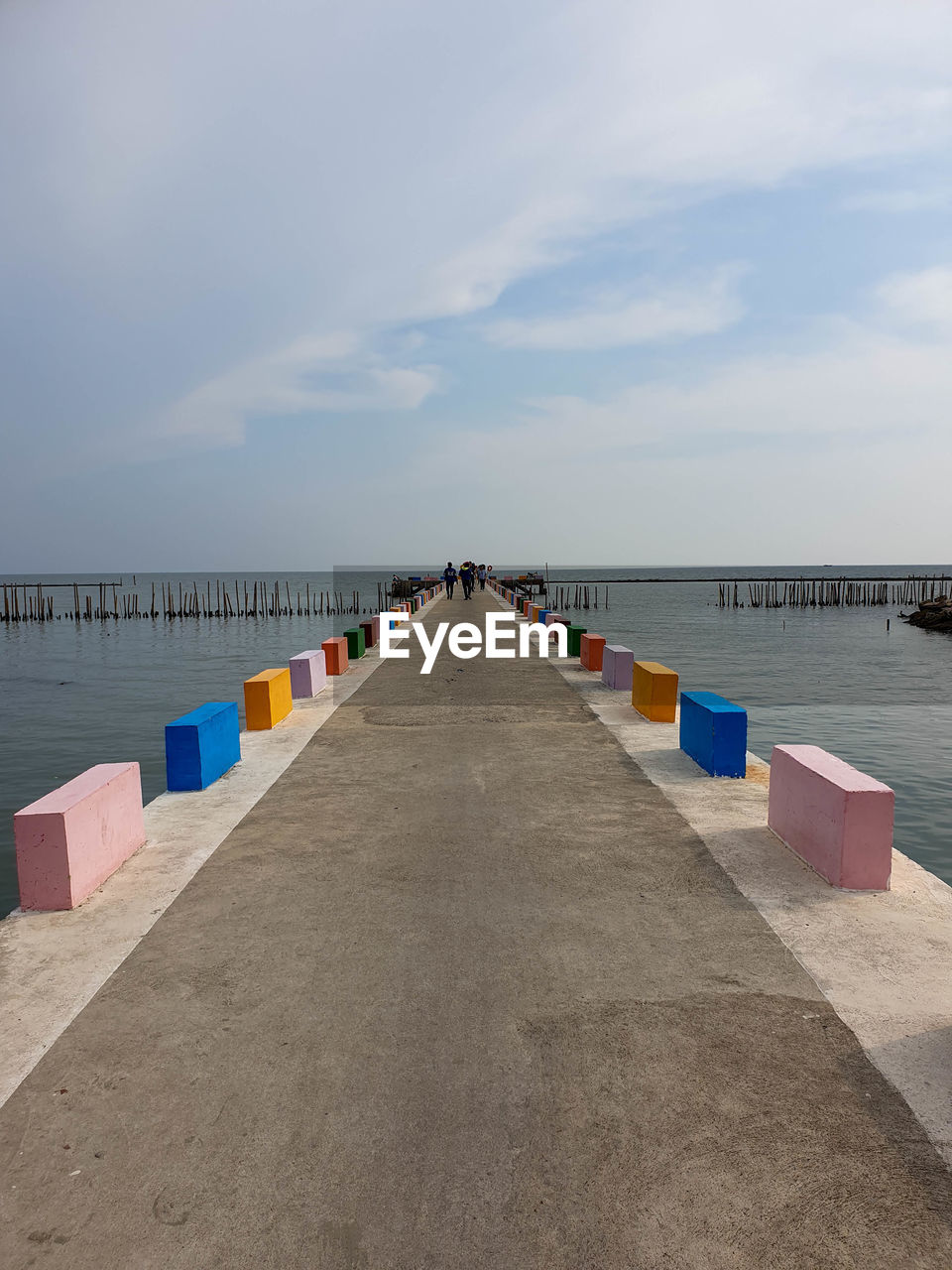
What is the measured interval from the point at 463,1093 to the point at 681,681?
83.8 feet

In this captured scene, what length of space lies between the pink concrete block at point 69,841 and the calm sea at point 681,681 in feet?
14.2

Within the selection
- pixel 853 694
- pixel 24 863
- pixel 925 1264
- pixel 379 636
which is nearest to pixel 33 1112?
pixel 24 863

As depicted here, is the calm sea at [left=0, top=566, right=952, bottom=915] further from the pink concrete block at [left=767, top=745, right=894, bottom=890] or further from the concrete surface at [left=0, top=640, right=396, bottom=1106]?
the pink concrete block at [left=767, top=745, right=894, bottom=890]

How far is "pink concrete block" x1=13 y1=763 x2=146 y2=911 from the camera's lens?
5.36 meters

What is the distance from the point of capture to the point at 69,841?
5.43 meters

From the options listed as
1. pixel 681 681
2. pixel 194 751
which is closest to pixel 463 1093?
pixel 194 751

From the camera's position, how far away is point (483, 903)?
549 centimetres

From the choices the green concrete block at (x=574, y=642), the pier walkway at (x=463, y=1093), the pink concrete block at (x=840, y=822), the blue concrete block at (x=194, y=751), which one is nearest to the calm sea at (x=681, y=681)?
the blue concrete block at (x=194, y=751)

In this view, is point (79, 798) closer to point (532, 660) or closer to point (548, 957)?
point (548, 957)

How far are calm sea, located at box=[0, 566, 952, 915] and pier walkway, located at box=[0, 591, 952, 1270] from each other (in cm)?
624

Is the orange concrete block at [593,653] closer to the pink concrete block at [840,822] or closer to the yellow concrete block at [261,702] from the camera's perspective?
the yellow concrete block at [261,702]

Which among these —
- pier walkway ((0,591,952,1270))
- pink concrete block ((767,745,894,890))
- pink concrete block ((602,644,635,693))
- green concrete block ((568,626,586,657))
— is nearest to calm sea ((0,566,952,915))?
pink concrete block ((602,644,635,693))

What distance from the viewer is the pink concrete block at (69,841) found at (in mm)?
5355

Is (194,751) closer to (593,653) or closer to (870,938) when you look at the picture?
(870,938)
